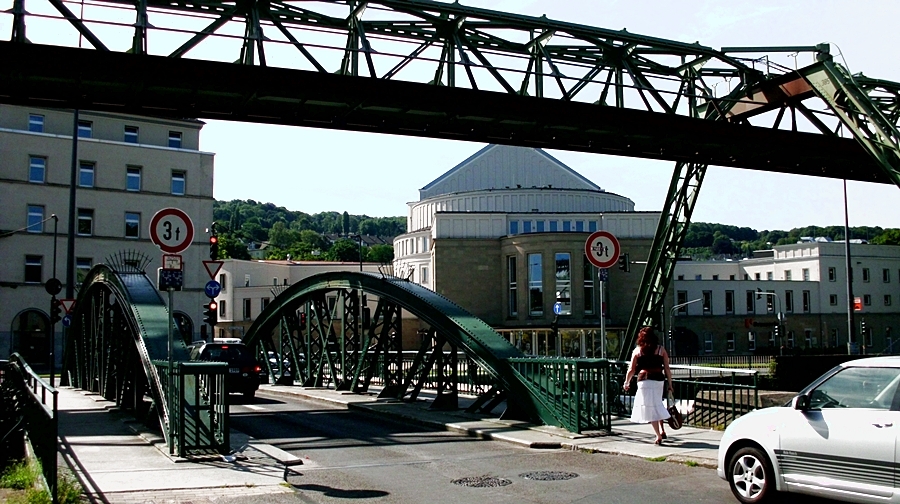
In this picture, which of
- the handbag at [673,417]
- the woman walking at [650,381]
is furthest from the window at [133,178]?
the handbag at [673,417]

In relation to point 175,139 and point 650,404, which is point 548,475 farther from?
point 175,139

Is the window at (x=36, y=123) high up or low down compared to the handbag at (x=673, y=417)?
up

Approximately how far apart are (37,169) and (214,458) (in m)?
51.3

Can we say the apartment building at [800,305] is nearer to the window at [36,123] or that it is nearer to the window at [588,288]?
the window at [588,288]

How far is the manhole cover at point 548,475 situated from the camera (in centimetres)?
1057

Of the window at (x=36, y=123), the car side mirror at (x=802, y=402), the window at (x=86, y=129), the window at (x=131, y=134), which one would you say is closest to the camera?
the car side mirror at (x=802, y=402)

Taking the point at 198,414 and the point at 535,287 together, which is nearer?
the point at 198,414

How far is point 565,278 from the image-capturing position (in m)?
79.8

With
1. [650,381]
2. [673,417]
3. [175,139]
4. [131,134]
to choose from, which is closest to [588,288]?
[175,139]

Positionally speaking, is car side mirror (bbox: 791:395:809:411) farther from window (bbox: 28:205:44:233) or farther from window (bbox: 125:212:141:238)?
window (bbox: 125:212:141:238)

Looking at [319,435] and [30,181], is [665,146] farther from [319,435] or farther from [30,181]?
[30,181]

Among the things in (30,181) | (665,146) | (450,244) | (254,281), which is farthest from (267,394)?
(254,281)

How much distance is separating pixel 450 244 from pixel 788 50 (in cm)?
6587

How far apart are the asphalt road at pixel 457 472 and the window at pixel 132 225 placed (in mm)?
48756
